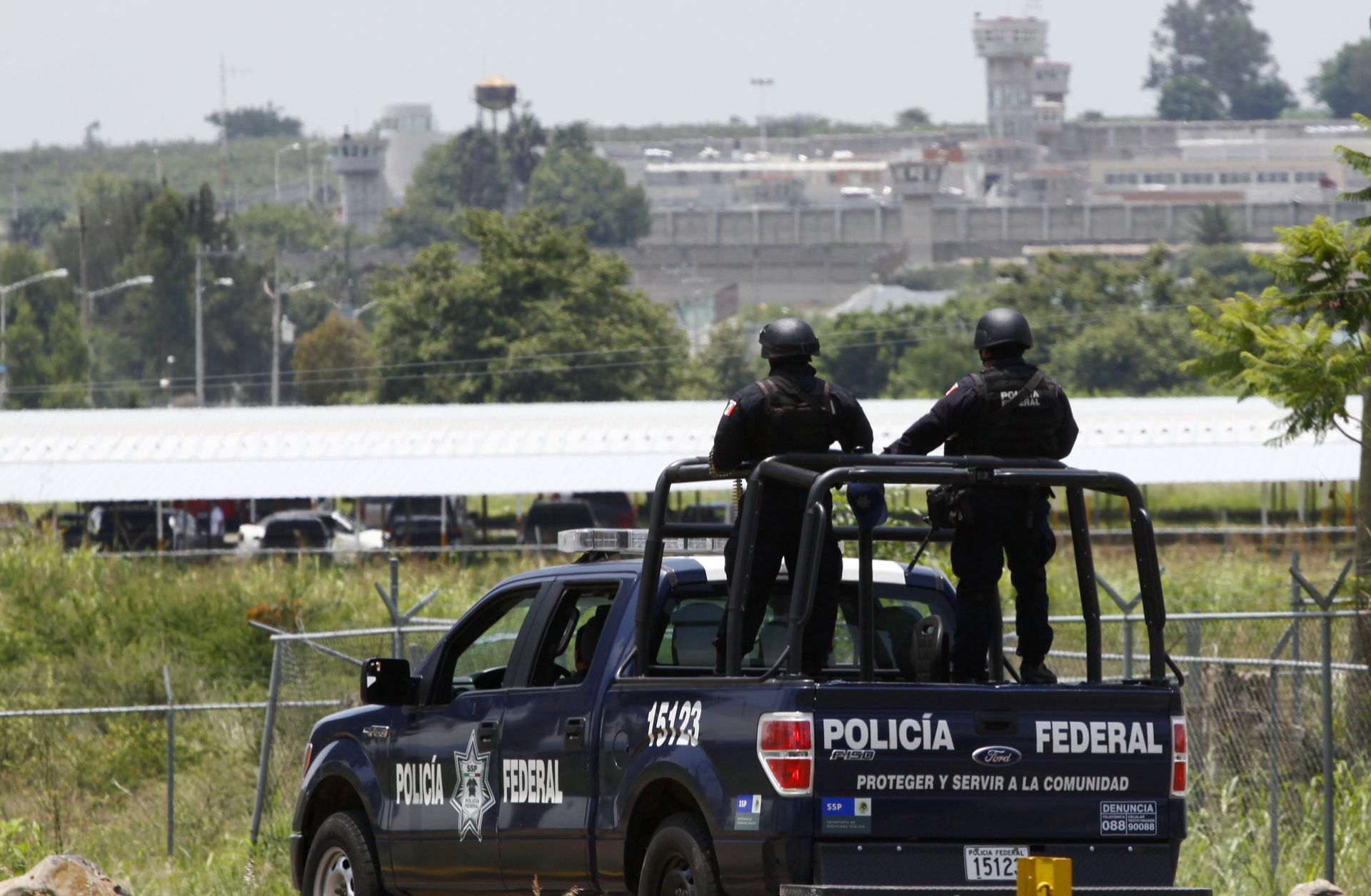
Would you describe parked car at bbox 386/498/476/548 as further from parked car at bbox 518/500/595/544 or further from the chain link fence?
the chain link fence

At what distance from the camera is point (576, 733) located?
7.78 meters

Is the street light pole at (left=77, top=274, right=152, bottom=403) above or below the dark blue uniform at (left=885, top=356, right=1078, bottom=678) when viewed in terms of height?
below

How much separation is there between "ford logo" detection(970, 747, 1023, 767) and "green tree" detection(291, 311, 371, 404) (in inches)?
4442

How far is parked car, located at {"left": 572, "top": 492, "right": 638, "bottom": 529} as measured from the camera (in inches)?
1912

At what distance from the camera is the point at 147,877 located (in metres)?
13.0

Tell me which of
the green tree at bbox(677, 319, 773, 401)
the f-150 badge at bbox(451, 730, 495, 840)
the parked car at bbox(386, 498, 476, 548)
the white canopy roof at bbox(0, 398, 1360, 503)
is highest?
the f-150 badge at bbox(451, 730, 495, 840)

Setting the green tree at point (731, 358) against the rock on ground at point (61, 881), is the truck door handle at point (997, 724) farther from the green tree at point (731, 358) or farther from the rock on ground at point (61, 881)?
the green tree at point (731, 358)

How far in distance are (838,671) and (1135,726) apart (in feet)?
4.63

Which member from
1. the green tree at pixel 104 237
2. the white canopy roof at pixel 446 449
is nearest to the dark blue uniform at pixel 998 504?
the white canopy roof at pixel 446 449

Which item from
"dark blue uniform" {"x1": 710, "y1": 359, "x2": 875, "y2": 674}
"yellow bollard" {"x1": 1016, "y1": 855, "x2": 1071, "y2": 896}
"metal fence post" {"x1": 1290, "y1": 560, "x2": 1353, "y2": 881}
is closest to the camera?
"yellow bollard" {"x1": 1016, "y1": 855, "x2": 1071, "y2": 896}

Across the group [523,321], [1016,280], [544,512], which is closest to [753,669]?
[544,512]

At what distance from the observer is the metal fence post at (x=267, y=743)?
13.6 m

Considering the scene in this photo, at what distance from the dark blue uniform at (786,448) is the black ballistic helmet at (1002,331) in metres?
0.55

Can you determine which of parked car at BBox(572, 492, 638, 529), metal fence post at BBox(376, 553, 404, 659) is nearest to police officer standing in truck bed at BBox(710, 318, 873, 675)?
metal fence post at BBox(376, 553, 404, 659)
